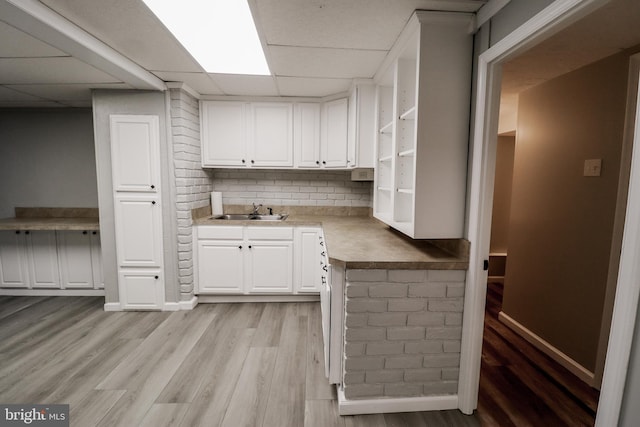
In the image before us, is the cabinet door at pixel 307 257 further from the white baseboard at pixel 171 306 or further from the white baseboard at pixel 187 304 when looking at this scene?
the white baseboard at pixel 171 306

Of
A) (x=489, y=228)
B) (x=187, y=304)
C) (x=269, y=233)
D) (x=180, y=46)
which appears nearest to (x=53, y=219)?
(x=187, y=304)

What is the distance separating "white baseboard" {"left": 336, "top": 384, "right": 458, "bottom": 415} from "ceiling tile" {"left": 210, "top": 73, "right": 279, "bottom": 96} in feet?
8.13

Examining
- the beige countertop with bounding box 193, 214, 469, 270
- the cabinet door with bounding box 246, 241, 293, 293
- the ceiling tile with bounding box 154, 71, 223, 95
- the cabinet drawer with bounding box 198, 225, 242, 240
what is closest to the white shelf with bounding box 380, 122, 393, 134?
the beige countertop with bounding box 193, 214, 469, 270

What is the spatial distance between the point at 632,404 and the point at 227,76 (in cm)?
296

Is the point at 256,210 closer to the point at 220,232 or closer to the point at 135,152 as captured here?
the point at 220,232

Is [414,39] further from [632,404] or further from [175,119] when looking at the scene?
[175,119]

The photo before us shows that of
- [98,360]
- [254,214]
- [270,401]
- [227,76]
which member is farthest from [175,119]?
[270,401]

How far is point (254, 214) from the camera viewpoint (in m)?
3.53

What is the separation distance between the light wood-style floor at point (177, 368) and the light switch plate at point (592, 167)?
1.72m

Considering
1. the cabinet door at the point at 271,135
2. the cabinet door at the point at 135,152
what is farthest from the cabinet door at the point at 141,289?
the cabinet door at the point at 271,135

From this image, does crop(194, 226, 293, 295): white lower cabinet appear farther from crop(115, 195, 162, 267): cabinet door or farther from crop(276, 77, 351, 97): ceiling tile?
crop(276, 77, 351, 97): ceiling tile

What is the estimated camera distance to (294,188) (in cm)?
357

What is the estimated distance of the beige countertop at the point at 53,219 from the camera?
3.01 meters

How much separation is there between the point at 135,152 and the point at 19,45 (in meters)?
1.05
